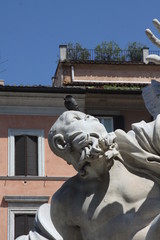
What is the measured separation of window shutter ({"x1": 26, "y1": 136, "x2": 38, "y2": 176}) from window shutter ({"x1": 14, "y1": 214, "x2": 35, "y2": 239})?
6.49ft

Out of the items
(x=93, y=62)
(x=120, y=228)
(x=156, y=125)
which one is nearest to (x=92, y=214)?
(x=120, y=228)

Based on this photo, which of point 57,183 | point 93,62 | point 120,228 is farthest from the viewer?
point 93,62

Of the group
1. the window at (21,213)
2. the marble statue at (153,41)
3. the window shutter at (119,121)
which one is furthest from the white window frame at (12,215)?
the marble statue at (153,41)

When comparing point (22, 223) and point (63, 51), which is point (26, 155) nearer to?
point (22, 223)

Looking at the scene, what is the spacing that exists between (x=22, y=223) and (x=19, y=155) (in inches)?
116

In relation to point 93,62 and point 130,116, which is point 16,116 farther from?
point 93,62

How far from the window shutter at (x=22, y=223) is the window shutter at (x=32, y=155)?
198 centimetres

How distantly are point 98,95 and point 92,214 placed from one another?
31.5 m

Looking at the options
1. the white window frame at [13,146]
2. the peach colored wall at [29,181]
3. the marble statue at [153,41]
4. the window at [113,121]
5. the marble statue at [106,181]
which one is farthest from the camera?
the window at [113,121]

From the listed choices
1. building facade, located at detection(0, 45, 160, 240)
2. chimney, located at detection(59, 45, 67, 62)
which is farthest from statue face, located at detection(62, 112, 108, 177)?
chimney, located at detection(59, 45, 67, 62)

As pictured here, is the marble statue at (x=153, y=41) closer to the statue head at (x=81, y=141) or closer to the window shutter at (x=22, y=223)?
the statue head at (x=81, y=141)

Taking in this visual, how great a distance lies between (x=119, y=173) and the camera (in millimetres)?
5438

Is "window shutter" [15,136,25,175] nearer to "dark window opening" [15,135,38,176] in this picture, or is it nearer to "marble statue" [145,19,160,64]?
Answer: "dark window opening" [15,135,38,176]

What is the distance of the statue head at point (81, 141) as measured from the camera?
531 cm
